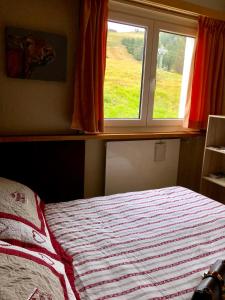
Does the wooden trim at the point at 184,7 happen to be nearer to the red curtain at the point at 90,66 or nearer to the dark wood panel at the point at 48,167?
the red curtain at the point at 90,66

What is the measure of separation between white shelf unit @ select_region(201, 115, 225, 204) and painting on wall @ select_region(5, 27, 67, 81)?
→ 1.56m

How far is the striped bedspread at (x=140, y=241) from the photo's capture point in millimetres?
1154

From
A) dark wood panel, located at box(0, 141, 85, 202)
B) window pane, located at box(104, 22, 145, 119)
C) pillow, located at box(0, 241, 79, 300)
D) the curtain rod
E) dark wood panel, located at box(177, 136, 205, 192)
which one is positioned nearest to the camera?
pillow, located at box(0, 241, 79, 300)

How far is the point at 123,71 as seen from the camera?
102 inches

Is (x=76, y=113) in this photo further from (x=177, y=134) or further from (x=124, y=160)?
(x=177, y=134)

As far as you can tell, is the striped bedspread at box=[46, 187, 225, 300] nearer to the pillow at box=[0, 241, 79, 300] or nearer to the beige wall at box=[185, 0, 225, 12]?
the pillow at box=[0, 241, 79, 300]

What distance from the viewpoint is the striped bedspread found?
115 cm

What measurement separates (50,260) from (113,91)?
1.80 m

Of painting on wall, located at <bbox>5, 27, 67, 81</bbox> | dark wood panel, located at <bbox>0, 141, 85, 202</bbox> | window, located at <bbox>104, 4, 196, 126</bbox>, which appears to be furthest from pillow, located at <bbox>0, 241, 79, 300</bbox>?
window, located at <bbox>104, 4, 196, 126</bbox>

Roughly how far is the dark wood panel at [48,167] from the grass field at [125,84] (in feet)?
1.80

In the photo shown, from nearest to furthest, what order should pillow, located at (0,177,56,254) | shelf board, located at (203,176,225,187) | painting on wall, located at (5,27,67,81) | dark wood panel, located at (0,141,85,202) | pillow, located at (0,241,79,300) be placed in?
pillow, located at (0,241,79,300), pillow, located at (0,177,56,254), painting on wall, located at (5,27,67,81), dark wood panel, located at (0,141,85,202), shelf board, located at (203,176,225,187)

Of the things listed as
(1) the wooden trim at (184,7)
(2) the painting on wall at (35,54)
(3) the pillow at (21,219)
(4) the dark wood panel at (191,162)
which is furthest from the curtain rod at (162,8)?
(3) the pillow at (21,219)

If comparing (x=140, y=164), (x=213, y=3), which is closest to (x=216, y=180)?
(x=140, y=164)

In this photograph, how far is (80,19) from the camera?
2.15m
